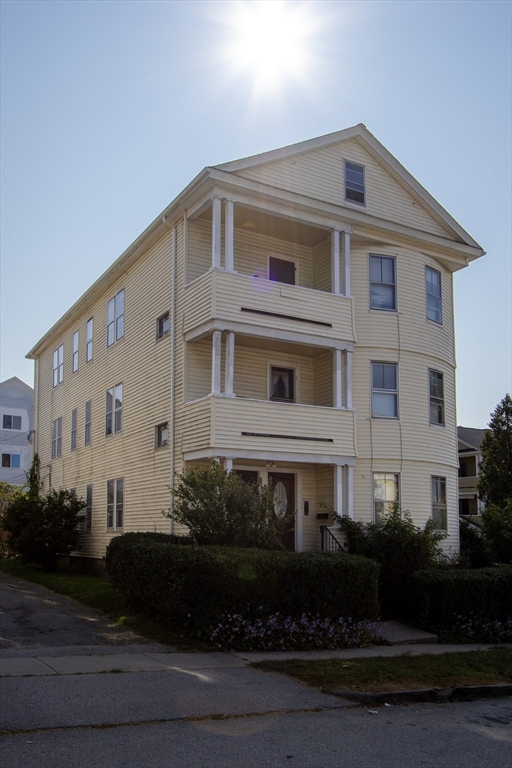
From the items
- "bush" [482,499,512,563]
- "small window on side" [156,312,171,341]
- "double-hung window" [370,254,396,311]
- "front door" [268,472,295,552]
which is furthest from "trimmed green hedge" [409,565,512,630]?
"small window on side" [156,312,171,341]

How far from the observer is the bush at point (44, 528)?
77.9ft

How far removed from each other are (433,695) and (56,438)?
2338 cm

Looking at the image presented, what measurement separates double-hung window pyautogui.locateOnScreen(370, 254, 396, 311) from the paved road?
12.3 metres

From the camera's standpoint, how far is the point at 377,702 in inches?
362

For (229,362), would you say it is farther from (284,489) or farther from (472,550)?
(472,550)

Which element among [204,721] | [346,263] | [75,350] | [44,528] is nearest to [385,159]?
[346,263]

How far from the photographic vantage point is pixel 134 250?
22609 mm

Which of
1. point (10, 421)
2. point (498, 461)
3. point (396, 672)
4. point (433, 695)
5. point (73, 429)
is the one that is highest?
point (10, 421)

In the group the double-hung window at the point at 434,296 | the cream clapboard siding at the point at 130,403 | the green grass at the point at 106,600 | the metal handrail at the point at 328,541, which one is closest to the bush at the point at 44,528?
the green grass at the point at 106,600

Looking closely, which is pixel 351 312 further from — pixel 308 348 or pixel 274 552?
pixel 274 552

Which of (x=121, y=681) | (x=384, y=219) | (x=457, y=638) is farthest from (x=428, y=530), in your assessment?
(x=121, y=681)

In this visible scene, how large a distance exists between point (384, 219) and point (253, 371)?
549cm

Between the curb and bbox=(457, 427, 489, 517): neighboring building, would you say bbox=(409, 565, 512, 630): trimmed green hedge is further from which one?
bbox=(457, 427, 489, 517): neighboring building

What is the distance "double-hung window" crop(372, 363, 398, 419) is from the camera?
68.2 ft
